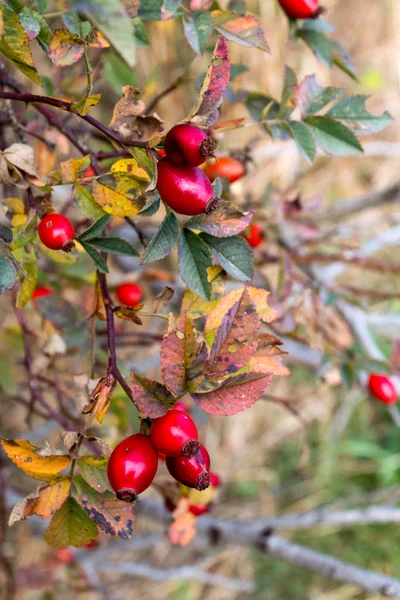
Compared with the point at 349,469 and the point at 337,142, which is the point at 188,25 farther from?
the point at 349,469

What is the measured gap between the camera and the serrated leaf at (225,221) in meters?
0.38

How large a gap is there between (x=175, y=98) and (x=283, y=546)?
1.85 metres

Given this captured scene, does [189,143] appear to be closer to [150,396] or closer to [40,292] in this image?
[150,396]

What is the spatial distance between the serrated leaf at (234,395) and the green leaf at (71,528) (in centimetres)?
13

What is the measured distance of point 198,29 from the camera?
0.49 meters

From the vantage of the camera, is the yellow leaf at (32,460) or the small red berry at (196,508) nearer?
the yellow leaf at (32,460)

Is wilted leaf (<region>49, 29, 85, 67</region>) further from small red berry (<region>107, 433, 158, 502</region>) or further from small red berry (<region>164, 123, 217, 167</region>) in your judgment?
small red berry (<region>107, 433, 158, 502</region>)

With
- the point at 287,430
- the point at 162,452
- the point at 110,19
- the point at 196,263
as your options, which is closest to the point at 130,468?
the point at 162,452

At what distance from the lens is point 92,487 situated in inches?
15.7

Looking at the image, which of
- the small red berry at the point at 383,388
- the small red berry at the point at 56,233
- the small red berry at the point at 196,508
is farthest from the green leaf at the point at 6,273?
the small red berry at the point at 383,388

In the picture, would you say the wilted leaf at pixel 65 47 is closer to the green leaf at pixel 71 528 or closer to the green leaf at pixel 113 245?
the green leaf at pixel 113 245

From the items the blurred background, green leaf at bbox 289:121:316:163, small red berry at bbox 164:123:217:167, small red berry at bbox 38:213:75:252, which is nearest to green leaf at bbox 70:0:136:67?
small red berry at bbox 164:123:217:167

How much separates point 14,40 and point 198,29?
20 centimetres

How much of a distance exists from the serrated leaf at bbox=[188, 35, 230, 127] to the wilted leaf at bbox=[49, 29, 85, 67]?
0.41 feet
